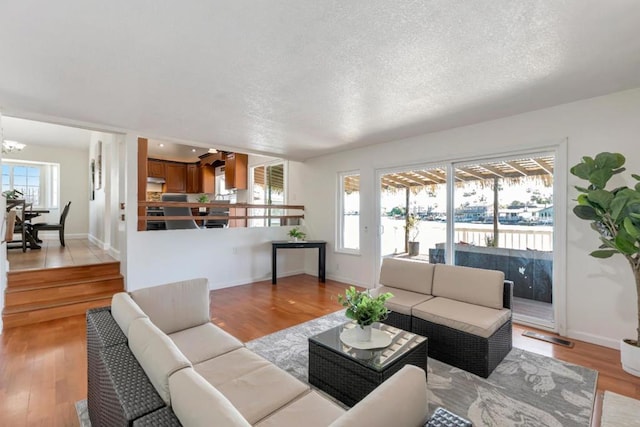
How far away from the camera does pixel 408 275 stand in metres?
3.36

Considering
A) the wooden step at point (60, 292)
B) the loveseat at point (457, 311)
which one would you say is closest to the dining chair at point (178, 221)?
the wooden step at point (60, 292)

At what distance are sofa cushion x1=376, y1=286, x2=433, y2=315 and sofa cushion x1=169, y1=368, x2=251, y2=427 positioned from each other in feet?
7.44

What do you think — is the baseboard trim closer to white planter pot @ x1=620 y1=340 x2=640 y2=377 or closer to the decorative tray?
white planter pot @ x1=620 y1=340 x2=640 y2=377

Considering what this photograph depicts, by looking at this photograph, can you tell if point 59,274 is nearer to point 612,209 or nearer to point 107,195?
point 107,195

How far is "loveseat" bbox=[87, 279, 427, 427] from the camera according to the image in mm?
867

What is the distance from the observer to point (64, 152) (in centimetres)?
741

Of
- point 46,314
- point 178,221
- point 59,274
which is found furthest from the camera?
point 178,221

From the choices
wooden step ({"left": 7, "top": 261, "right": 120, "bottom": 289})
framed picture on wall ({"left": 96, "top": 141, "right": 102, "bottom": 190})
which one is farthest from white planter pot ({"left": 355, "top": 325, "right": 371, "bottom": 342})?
framed picture on wall ({"left": 96, "top": 141, "right": 102, "bottom": 190})

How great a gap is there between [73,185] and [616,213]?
10340mm

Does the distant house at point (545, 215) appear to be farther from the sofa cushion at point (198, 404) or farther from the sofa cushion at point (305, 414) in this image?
the sofa cushion at point (198, 404)

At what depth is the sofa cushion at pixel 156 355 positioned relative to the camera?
3.35 ft

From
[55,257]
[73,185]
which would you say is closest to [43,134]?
[73,185]

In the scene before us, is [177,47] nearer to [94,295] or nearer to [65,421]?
[65,421]

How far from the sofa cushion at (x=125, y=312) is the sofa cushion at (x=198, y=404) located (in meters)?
0.65
